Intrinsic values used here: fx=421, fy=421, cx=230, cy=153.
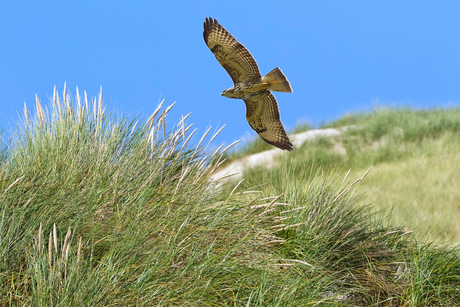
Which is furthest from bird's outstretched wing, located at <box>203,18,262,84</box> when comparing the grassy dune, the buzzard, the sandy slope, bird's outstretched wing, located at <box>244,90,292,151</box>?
the sandy slope

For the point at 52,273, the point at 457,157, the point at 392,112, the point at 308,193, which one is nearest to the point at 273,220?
the point at 308,193

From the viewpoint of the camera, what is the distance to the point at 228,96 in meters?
2.83

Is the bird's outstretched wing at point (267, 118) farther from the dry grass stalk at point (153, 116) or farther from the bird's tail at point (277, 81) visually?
the dry grass stalk at point (153, 116)

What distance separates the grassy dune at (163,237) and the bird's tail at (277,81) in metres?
0.74

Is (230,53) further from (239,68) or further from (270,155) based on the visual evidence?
(270,155)

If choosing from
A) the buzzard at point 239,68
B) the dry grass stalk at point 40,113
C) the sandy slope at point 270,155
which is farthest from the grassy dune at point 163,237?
the sandy slope at point 270,155

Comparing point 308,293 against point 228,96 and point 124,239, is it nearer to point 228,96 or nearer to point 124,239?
point 124,239

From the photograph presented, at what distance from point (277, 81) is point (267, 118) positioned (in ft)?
1.71

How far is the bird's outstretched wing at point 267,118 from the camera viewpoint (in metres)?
3.11

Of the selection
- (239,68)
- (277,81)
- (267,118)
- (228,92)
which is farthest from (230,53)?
(267,118)

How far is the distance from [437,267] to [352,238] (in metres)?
0.70

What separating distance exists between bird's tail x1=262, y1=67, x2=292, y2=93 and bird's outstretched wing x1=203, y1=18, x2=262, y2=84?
0.22 feet

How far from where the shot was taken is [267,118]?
322 cm

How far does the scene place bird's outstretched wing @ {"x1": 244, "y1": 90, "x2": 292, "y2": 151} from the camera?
10.2ft
